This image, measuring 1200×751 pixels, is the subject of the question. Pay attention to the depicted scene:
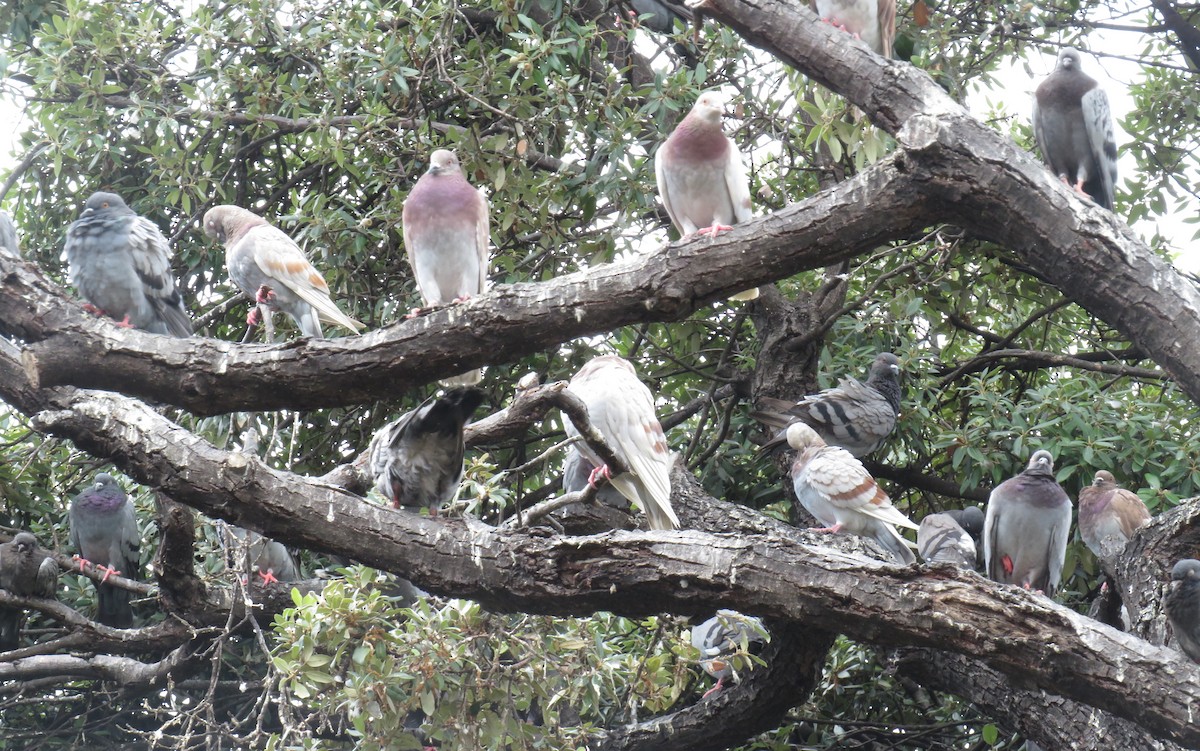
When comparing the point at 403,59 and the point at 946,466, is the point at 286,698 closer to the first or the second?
the point at 403,59

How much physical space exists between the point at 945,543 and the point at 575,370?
2.20 metres

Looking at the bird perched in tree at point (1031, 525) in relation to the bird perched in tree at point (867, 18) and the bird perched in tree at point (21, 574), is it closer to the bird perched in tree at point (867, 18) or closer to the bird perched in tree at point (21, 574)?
the bird perched in tree at point (867, 18)

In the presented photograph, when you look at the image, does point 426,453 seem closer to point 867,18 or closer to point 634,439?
point 634,439

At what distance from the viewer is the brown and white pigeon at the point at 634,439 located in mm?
4617

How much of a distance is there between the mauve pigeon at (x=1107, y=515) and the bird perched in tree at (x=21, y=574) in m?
5.44

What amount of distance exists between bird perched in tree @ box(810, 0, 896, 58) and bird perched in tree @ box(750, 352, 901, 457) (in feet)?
5.52

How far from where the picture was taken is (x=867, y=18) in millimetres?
5547

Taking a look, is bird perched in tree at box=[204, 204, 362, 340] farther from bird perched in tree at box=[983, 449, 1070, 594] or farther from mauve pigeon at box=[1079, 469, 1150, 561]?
mauve pigeon at box=[1079, 469, 1150, 561]

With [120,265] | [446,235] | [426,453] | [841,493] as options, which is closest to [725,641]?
[841,493]

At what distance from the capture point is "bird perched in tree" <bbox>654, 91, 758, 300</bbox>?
523cm

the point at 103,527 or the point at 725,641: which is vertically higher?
the point at 103,527

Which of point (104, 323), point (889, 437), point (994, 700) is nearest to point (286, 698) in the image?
point (104, 323)

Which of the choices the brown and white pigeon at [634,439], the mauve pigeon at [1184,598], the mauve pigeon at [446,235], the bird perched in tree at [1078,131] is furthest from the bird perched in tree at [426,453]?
the bird perched in tree at [1078,131]

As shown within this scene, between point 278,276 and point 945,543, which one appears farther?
point 945,543
